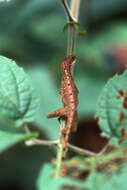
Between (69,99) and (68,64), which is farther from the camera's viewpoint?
(68,64)

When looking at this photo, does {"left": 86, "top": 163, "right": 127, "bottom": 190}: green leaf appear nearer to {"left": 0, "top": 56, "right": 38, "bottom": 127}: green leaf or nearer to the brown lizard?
{"left": 0, "top": 56, "right": 38, "bottom": 127}: green leaf

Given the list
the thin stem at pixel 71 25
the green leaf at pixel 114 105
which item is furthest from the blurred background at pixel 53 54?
the green leaf at pixel 114 105

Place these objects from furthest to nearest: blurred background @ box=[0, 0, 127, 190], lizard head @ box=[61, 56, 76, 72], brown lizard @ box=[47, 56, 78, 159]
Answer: blurred background @ box=[0, 0, 127, 190]
lizard head @ box=[61, 56, 76, 72]
brown lizard @ box=[47, 56, 78, 159]

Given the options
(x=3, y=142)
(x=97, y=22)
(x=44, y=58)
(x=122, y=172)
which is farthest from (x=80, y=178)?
(x=97, y=22)

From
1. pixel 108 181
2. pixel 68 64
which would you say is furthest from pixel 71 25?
pixel 108 181

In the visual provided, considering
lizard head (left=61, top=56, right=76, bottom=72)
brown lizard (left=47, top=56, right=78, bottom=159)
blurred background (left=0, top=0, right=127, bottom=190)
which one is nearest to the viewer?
brown lizard (left=47, top=56, right=78, bottom=159)

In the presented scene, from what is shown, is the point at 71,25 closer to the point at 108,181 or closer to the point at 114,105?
the point at 114,105

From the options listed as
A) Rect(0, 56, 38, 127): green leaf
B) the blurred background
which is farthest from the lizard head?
the blurred background
